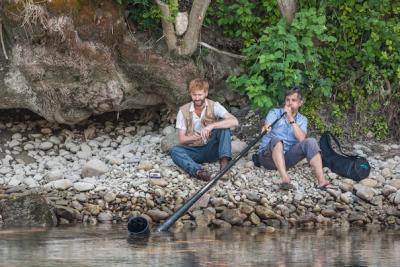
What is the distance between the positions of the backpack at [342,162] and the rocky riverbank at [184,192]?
0.25ft

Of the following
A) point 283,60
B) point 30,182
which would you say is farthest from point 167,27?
point 30,182

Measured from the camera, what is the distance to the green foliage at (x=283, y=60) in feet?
36.4

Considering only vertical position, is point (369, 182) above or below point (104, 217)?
above

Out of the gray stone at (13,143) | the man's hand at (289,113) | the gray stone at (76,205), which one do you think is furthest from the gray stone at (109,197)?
the gray stone at (13,143)

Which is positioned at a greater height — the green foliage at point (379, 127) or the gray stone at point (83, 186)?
the green foliage at point (379, 127)

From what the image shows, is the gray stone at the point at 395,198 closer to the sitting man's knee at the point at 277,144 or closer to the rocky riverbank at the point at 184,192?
the rocky riverbank at the point at 184,192

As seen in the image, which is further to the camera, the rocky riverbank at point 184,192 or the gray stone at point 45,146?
the gray stone at point 45,146

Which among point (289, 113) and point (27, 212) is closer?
point (27, 212)

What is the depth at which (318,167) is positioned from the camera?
10.4 m

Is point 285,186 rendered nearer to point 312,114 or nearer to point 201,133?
point 201,133

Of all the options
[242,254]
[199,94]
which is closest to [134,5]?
[199,94]

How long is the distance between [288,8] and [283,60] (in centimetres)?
65

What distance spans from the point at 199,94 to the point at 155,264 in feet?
11.3

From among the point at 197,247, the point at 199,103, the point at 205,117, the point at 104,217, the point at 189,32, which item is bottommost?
the point at 197,247
